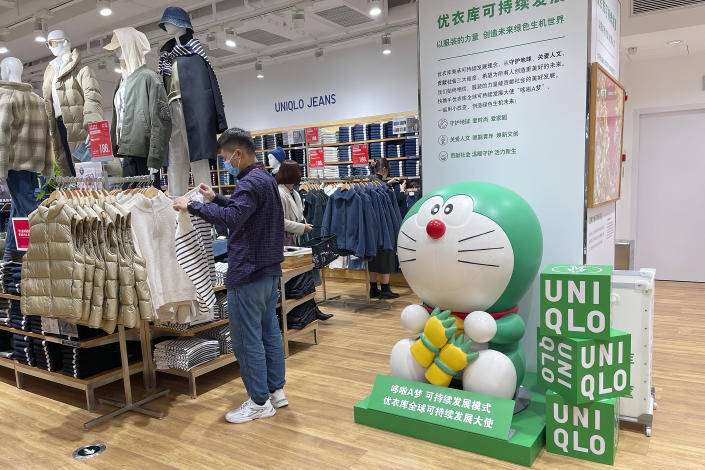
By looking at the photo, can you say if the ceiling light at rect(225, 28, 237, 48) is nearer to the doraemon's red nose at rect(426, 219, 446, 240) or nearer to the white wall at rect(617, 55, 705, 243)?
the white wall at rect(617, 55, 705, 243)

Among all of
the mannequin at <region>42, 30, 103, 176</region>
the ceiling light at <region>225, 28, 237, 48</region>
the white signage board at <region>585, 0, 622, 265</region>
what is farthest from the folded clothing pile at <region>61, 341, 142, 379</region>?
the ceiling light at <region>225, 28, 237, 48</region>

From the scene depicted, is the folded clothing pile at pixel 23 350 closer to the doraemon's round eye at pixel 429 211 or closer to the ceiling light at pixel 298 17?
the doraemon's round eye at pixel 429 211

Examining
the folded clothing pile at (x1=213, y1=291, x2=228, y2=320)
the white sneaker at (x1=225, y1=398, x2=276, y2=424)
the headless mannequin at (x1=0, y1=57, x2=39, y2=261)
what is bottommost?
the white sneaker at (x1=225, y1=398, x2=276, y2=424)

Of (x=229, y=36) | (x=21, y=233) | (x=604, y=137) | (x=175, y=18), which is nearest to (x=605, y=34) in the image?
(x=604, y=137)

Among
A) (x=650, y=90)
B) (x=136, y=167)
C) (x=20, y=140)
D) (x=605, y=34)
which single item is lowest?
(x=136, y=167)

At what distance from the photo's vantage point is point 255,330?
306cm

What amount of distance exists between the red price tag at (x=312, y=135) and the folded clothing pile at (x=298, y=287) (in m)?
4.40

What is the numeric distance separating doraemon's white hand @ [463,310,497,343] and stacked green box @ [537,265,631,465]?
26cm

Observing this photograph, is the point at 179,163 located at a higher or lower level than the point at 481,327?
higher

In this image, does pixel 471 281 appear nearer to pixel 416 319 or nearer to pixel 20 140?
pixel 416 319

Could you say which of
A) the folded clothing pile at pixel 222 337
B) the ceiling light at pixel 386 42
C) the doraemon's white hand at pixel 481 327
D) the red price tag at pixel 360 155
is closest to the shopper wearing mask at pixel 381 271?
the red price tag at pixel 360 155

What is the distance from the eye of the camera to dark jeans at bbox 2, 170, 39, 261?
4.06 m

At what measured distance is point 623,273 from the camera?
2971 millimetres

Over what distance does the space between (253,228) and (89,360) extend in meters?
1.55
